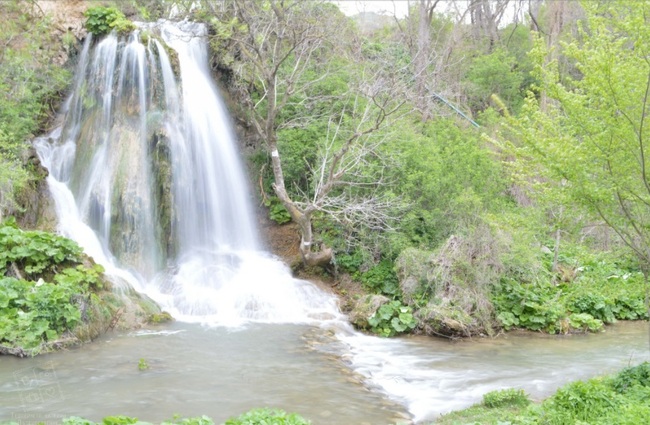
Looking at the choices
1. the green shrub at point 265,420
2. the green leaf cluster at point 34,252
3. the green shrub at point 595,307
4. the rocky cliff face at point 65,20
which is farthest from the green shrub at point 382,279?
the rocky cliff face at point 65,20

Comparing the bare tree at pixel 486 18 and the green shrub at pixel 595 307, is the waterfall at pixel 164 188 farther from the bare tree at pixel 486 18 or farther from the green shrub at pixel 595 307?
Result: the bare tree at pixel 486 18

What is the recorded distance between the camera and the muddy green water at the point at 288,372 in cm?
789

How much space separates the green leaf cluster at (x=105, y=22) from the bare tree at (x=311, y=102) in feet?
9.79

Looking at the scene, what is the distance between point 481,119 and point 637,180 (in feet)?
54.0

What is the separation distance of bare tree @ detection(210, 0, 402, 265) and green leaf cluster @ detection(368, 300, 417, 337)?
2454mm

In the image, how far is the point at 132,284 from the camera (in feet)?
44.5

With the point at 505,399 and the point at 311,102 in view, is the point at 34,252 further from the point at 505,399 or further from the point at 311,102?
the point at 311,102

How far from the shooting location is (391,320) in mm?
13039

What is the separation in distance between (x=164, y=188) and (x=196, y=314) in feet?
14.0

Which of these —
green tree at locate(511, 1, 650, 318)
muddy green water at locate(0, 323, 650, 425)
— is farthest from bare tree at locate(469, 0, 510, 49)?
green tree at locate(511, 1, 650, 318)

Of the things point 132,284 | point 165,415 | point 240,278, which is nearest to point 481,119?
point 240,278

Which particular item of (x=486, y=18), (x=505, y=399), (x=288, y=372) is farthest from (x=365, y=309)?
(x=486, y=18)

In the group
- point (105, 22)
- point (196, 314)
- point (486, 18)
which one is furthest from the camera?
point (486, 18)

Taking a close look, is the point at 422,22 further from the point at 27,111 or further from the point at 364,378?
the point at 364,378
